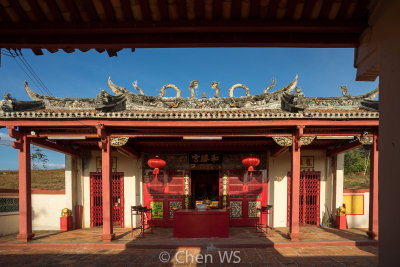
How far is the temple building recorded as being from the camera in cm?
632

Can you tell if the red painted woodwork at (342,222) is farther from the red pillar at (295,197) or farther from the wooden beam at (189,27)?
the wooden beam at (189,27)

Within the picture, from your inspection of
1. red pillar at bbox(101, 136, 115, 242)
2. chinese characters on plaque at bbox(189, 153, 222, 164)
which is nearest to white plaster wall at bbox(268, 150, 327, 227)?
chinese characters on plaque at bbox(189, 153, 222, 164)

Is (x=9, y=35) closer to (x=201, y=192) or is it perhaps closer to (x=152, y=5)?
(x=152, y=5)

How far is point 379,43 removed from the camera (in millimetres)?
1917

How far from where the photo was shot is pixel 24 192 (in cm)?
643

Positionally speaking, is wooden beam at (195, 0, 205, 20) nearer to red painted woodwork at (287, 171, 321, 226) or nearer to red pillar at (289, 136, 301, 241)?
red pillar at (289, 136, 301, 241)

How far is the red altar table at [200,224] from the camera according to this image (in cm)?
680

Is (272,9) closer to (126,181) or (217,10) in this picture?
(217,10)

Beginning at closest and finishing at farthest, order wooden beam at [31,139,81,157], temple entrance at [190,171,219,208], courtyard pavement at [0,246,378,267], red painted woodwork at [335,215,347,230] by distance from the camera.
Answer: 1. courtyard pavement at [0,246,378,267]
2. wooden beam at [31,139,81,157]
3. red painted woodwork at [335,215,347,230]
4. temple entrance at [190,171,219,208]

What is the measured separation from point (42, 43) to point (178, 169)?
6922 millimetres

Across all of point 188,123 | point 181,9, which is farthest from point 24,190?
point 181,9

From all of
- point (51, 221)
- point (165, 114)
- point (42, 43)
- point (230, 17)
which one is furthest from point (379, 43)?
point (51, 221)

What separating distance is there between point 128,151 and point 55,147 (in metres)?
2.32

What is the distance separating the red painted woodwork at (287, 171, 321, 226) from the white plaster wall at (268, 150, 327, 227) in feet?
0.49
